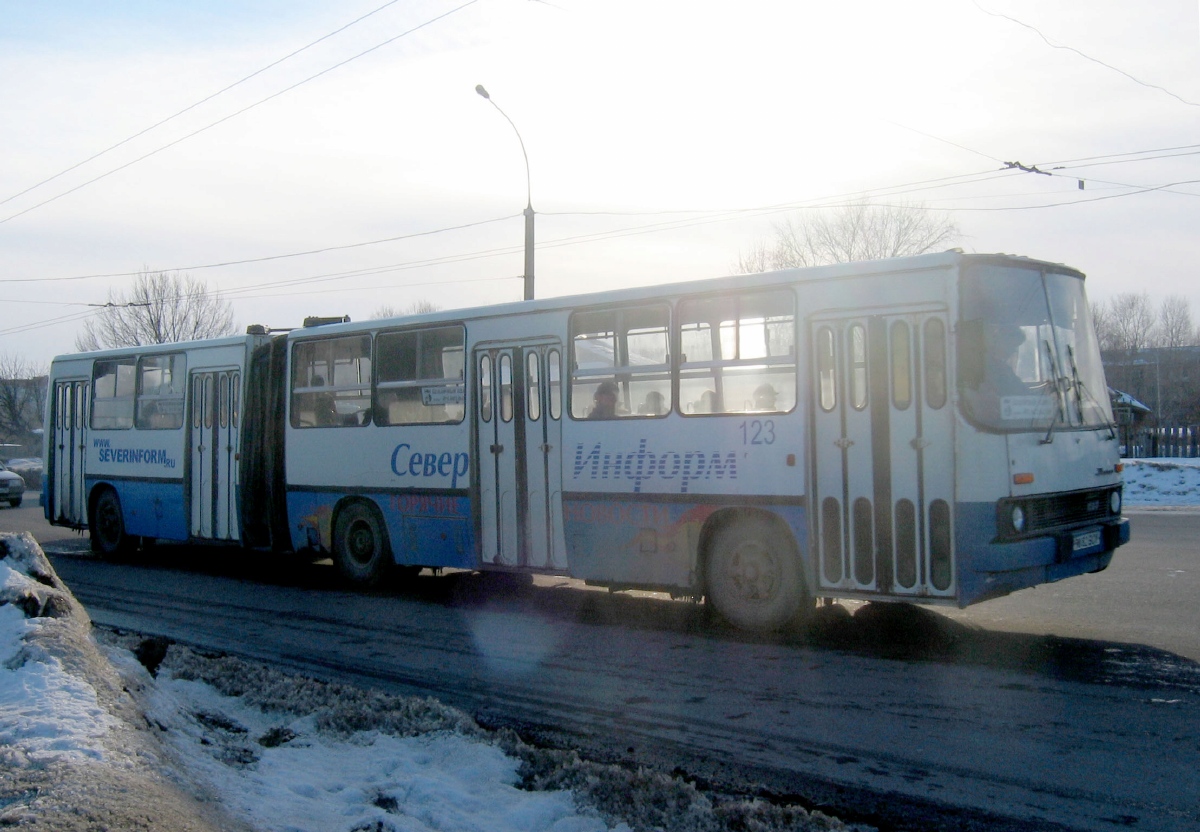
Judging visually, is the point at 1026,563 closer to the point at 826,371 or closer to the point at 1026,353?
the point at 1026,353

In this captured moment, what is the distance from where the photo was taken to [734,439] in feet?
29.5

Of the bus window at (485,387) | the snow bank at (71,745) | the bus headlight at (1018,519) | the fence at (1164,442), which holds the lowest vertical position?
the snow bank at (71,745)

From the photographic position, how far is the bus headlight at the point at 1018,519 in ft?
25.4

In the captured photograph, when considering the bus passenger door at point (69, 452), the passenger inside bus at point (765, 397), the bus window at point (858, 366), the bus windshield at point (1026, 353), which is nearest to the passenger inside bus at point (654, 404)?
the passenger inside bus at point (765, 397)

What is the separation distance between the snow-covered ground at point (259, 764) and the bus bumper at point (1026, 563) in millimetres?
3437

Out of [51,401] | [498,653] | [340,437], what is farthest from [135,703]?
[51,401]

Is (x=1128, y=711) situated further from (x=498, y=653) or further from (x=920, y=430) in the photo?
(x=498, y=653)

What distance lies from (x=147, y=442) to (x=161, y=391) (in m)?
0.78

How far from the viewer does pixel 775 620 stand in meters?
8.76

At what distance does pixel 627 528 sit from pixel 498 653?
1.77 metres

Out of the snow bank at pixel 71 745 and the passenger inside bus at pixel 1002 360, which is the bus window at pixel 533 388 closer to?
the passenger inside bus at pixel 1002 360

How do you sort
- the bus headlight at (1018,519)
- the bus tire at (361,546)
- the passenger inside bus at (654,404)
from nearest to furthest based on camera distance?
the bus headlight at (1018,519) < the passenger inside bus at (654,404) < the bus tire at (361,546)

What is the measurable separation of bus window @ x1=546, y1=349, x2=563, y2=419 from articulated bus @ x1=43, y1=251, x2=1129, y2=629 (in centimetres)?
2

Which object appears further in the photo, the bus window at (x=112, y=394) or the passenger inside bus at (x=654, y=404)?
the bus window at (x=112, y=394)
